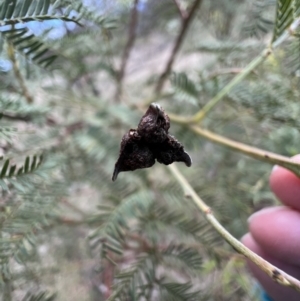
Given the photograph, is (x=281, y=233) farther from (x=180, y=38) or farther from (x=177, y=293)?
(x=180, y=38)

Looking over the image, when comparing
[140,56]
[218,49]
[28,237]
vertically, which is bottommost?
[140,56]

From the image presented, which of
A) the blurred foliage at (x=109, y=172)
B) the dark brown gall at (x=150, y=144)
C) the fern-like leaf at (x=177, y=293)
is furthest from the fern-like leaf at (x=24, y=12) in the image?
the fern-like leaf at (x=177, y=293)

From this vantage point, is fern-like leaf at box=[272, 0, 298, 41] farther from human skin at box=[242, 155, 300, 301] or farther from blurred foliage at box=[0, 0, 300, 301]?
human skin at box=[242, 155, 300, 301]

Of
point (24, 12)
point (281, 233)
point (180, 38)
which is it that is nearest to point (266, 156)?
point (281, 233)

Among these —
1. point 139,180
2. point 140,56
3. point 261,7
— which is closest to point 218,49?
point 261,7

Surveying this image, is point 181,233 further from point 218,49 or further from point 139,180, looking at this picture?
point 218,49

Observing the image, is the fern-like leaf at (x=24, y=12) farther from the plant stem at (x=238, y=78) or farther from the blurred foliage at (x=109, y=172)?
the plant stem at (x=238, y=78)

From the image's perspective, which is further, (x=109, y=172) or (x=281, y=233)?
(x=109, y=172)
